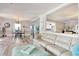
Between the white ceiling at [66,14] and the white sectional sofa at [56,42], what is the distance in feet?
1.05

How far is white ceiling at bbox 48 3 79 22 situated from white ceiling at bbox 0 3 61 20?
0.17 meters

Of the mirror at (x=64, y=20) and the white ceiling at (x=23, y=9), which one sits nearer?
the white ceiling at (x=23, y=9)

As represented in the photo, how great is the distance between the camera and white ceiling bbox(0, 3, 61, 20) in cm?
193

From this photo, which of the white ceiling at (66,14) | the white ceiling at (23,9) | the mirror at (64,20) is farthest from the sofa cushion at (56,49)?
the white ceiling at (23,9)

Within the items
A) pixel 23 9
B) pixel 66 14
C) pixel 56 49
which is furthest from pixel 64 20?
pixel 23 9

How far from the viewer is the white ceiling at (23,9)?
193 cm

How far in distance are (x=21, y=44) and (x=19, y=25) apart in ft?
1.12

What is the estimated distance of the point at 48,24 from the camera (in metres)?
2.15

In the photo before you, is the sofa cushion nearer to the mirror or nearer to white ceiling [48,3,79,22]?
the mirror

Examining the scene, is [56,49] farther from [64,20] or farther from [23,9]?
[23,9]

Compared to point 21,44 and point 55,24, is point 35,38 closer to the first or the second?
point 21,44

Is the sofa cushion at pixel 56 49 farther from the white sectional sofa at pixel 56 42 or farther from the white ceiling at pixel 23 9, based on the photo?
the white ceiling at pixel 23 9

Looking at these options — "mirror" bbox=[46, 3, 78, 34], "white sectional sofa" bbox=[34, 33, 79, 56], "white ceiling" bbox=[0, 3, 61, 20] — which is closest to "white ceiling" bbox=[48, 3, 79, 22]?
"mirror" bbox=[46, 3, 78, 34]

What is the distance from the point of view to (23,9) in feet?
6.64
